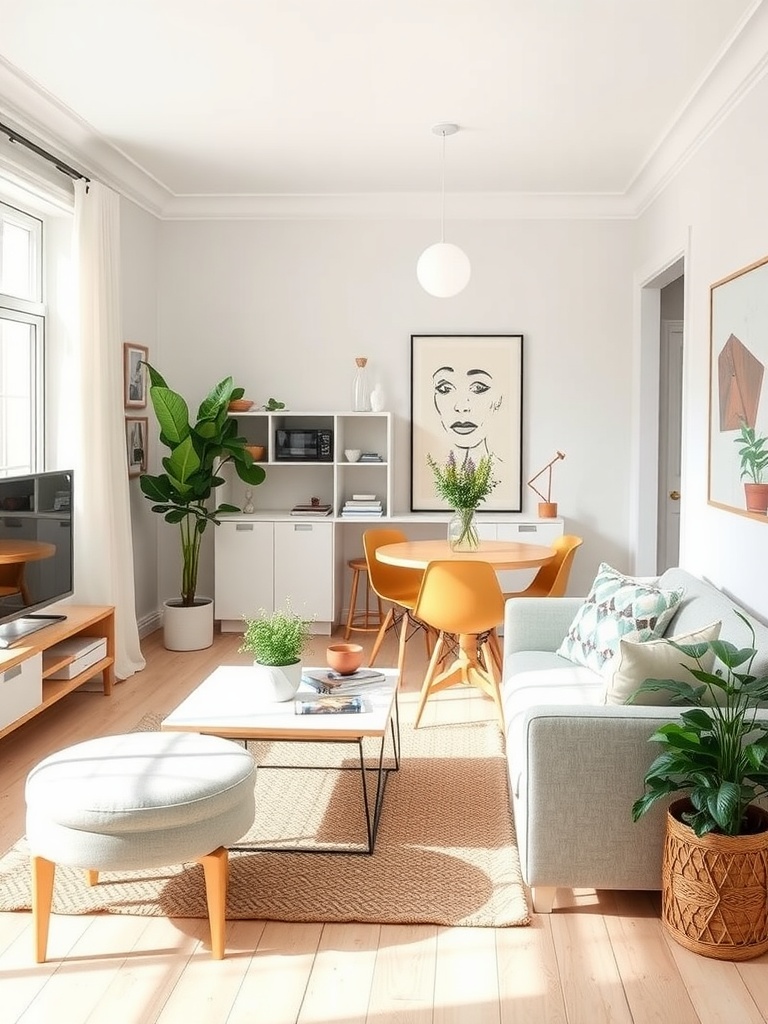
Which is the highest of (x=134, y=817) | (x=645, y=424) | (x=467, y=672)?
(x=645, y=424)

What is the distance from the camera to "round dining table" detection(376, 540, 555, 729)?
14.7ft

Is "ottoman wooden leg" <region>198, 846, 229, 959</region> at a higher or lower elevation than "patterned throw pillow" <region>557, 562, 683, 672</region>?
lower

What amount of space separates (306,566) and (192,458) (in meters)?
1.02

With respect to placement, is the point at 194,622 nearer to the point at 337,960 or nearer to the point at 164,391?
the point at 164,391

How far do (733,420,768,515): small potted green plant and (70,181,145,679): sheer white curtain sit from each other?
10.2 ft

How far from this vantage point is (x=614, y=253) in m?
6.37

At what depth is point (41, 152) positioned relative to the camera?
15.1ft

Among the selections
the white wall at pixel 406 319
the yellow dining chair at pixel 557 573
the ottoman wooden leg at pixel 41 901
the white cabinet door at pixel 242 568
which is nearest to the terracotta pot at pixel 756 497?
the yellow dining chair at pixel 557 573

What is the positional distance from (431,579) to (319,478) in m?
2.42

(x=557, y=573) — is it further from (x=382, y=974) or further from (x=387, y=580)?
(x=382, y=974)

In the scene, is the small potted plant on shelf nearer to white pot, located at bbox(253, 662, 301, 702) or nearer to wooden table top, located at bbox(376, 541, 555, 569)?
white pot, located at bbox(253, 662, 301, 702)

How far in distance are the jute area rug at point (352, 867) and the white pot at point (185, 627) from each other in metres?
2.19

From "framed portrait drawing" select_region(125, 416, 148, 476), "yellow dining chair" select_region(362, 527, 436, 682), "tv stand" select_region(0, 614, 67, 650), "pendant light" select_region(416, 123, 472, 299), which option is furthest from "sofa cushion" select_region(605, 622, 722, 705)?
"framed portrait drawing" select_region(125, 416, 148, 476)

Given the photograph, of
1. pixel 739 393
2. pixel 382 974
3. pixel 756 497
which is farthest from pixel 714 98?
pixel 382 974
